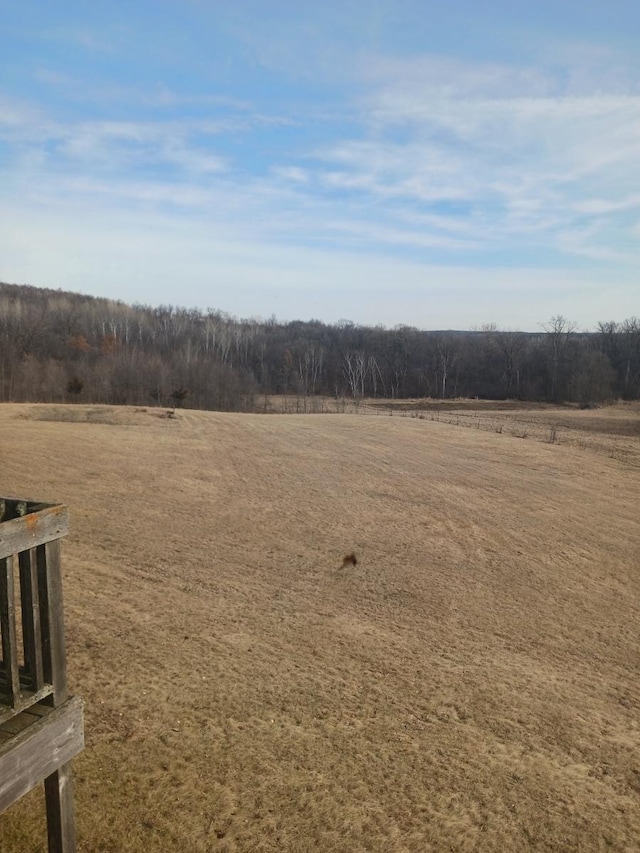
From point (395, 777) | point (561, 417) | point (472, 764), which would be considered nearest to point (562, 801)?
point (472, 764)

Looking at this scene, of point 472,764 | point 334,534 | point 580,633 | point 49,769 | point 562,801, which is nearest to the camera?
point 49,769

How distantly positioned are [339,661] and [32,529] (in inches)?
242

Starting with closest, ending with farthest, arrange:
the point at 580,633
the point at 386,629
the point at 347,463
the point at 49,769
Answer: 1. the point at 49,769
2. the point at 386,629
3. the point at 580,633
4. the point at 347,463

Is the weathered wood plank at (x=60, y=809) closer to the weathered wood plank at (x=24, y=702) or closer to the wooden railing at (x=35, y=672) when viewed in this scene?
the wooden railing at (x=35, y=672)

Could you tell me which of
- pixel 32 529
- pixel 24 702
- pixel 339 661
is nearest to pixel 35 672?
pixel 24 702

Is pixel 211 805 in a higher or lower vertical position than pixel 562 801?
higher

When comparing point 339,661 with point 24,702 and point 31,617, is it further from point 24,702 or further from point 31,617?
point 31,617

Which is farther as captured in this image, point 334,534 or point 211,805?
point 334,534

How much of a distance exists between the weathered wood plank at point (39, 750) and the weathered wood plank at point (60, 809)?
0.20ft

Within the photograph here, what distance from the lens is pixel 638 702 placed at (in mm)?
8820

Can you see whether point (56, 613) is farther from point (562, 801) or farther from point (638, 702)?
point (638, 702)

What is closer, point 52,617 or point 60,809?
point 52,617

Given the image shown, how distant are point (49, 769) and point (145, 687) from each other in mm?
3674

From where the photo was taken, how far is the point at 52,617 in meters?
4.02
